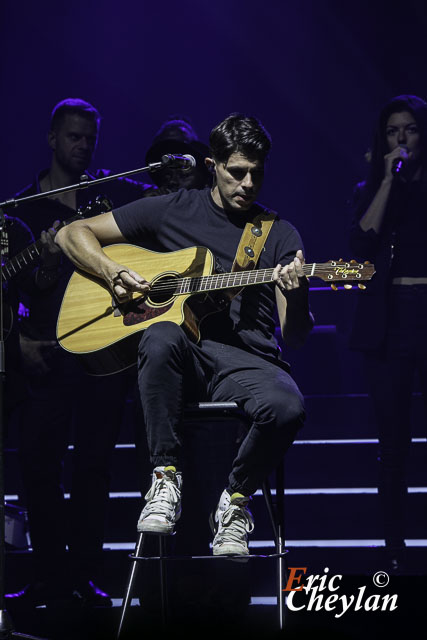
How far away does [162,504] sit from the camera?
274cm

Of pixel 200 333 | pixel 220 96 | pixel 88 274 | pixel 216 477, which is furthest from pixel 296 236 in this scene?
pixel 220 96

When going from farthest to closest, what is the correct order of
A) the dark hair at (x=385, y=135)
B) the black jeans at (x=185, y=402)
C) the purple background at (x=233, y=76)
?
the purple background at (x=233, y=76), the dark hair at (x=385, y=135), the black jeans at (x=185, y=402)

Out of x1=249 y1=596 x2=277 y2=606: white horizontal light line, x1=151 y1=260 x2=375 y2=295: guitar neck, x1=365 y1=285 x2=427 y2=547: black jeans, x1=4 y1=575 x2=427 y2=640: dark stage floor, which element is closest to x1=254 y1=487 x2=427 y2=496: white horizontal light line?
x1=365 y1=285 x2=427 y2=547: black jeans

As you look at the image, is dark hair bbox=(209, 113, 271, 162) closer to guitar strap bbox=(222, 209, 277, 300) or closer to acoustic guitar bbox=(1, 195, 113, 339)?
guitar strap bbox=(222, 209, 277, 300)

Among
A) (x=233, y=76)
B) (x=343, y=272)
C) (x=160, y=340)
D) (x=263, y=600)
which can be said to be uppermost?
(x=233, y=76)

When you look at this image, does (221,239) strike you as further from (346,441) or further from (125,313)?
(346,441)

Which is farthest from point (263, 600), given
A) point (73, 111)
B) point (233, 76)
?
point (233, 76)

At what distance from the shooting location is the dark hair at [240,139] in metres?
3.19

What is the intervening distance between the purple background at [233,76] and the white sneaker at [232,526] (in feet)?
12.8

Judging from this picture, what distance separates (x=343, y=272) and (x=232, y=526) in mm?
987

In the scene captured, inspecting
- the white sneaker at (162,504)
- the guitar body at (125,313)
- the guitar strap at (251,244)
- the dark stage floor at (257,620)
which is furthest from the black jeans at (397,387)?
the white sneaker at (162,504)

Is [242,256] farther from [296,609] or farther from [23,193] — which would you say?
[23,193]

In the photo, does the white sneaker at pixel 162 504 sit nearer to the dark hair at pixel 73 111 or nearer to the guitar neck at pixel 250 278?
the guitar neck at pixel 250 278

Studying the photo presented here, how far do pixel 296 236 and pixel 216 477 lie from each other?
1195mm
